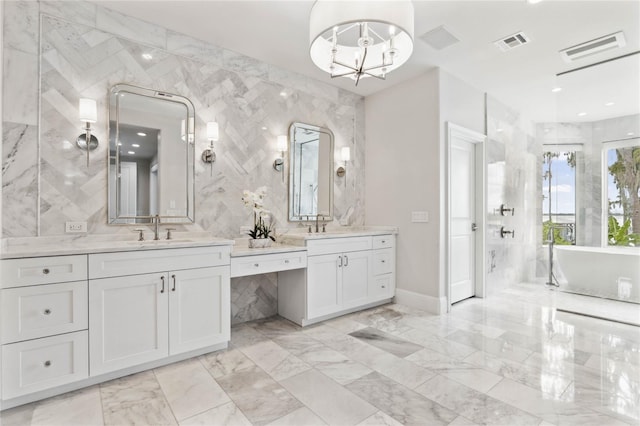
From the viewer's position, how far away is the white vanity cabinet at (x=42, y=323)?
6.18 feet

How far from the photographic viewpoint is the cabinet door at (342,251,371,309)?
3.65 metres

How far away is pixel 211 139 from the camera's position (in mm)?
3172

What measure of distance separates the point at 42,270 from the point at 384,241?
3376 mm

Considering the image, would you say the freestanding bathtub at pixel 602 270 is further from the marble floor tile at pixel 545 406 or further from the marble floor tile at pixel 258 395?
the marble floor tile at pixel 258 395

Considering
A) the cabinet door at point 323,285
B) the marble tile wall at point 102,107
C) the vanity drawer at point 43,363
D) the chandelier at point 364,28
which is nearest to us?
the chandelier at point 364,28

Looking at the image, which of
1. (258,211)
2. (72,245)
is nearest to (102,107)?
(72,245)

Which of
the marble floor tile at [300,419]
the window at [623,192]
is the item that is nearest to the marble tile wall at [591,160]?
the window at [623,192]

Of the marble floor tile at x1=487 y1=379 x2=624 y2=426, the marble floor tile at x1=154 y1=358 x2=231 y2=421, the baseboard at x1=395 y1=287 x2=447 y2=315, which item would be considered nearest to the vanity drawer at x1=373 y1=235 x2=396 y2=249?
the baseboard at x1=395 y1=287 x2=447 y2=315

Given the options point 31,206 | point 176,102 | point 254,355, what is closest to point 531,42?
point 176,102

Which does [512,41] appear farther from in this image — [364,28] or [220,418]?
[220,418]

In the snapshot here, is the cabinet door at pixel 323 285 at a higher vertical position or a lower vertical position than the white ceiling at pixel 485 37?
lower

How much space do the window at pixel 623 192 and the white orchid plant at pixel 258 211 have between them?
165 inches

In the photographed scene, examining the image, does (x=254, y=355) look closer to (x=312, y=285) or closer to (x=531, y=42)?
(x=312, y=285)

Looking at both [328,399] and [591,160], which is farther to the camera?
[591,160]
